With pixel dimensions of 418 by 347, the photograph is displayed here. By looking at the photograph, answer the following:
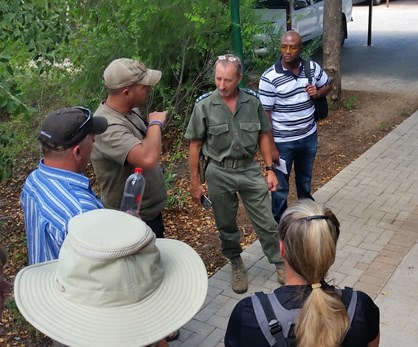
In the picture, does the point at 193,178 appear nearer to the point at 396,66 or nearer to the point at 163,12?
the point at 163,12

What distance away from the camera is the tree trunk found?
9133mm

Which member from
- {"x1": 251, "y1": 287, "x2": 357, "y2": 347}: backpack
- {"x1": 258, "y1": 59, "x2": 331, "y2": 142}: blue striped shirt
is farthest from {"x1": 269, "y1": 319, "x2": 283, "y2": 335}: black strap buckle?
{"x1": 258, "y1": 59, "x2": 331, "y2": 142}: blue striped shirt

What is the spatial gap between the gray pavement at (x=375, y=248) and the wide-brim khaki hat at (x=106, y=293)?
1672 mm

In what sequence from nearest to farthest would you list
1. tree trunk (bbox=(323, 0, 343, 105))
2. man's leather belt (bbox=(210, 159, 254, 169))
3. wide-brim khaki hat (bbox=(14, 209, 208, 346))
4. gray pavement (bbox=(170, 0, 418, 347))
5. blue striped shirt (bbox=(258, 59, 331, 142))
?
wide-brim khaki hat (bbox=(14, 209, 208, 346)) → gray pavement (bbox=(170, 0, 418, 347)) → man's leather belt (bbox=(210, 159, 254, 169)) → blue striped shirt (bbox=(258, 59, 331, 142)) → tree trunk (bbox=(323, 0, 343, 105))

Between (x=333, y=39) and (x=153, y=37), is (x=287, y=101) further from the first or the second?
(x=333, y=39)

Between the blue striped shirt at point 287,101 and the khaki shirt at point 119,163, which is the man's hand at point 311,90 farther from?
the khaki shirt at point 119,163

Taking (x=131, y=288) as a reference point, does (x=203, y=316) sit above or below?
below

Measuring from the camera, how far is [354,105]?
381 inches

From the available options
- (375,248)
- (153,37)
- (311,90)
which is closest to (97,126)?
(311,90)

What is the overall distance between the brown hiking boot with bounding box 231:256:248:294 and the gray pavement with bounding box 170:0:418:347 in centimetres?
6

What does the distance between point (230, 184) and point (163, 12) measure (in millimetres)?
3600

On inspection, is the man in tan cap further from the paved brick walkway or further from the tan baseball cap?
the paved brick walkway

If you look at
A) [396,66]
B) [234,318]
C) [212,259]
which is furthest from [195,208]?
[396,66]

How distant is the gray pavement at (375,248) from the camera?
13.2ft
